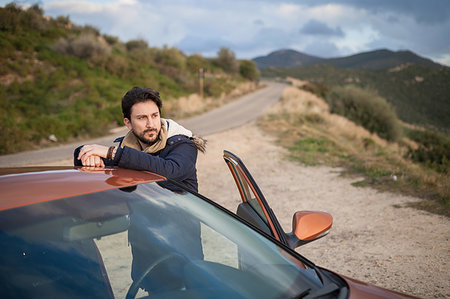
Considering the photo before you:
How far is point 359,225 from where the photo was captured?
5641 mm

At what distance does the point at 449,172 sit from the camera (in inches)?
309

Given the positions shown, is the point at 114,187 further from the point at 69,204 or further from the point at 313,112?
the point at 313,112

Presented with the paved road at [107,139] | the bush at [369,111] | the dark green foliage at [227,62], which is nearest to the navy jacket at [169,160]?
the paved road at [107,139]

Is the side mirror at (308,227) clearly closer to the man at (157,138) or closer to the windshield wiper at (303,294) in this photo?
the windshield wiper at (303,294)

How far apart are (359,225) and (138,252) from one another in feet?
15.9

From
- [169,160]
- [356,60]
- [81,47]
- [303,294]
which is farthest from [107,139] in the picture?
[356,60]

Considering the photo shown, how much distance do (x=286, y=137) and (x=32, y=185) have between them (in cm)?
1370

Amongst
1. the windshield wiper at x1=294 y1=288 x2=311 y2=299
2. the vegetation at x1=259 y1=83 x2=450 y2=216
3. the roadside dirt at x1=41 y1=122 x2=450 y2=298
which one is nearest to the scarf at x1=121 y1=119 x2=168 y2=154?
the windshield wiper at x1=294 y1=288 x2=311 y2=299

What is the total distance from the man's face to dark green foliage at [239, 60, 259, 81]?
6445cm

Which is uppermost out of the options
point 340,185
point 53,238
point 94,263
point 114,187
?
point 114,187

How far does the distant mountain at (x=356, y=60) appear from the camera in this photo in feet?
246

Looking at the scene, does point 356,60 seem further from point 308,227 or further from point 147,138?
point 308,227

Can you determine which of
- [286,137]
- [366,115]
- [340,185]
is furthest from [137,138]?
[366,115]

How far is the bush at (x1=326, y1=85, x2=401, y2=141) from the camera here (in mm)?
25969
